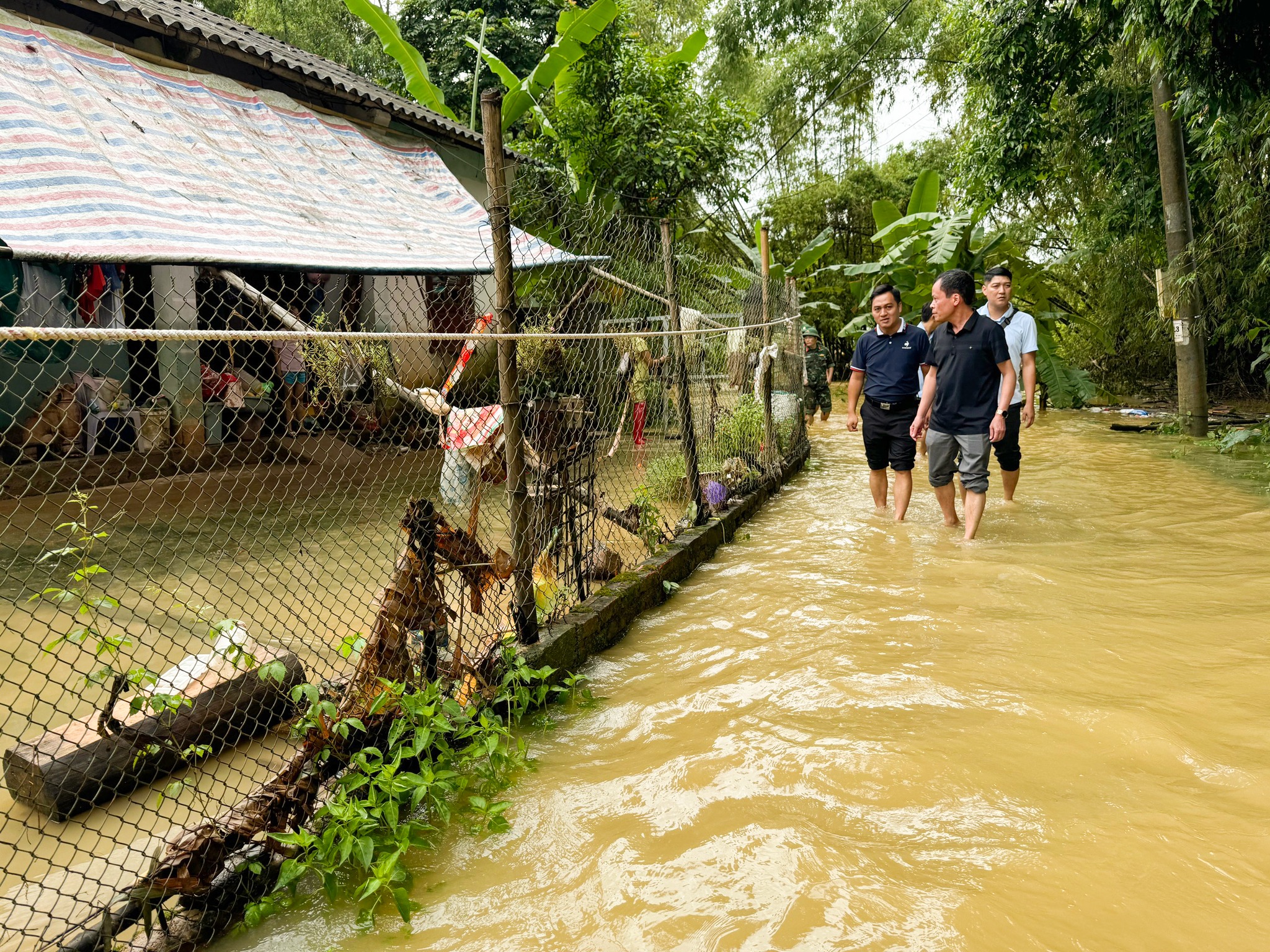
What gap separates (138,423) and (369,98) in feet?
12.6

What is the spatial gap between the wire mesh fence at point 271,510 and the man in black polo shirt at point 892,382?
104 centimetres

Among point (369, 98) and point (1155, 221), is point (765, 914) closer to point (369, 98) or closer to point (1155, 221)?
point (369, 98)

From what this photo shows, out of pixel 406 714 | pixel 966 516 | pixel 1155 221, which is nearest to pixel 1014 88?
pixel 1155 221

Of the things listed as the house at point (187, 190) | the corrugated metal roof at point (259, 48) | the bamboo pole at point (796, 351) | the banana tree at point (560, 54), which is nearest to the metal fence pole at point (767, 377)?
the bamboo pole at point (796, 351)

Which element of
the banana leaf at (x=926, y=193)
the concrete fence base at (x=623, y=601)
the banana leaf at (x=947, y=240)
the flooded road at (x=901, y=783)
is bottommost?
the flooded road at (x=901, y=783)

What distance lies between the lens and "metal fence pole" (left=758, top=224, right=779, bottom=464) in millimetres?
7324

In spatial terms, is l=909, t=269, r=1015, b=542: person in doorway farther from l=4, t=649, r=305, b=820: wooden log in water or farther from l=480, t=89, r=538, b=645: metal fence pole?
l=4, t=649, r=305, b=820: wooden log in water

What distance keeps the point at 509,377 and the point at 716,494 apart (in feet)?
10.5

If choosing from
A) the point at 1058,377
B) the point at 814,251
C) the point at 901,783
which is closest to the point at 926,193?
the point at 814,251

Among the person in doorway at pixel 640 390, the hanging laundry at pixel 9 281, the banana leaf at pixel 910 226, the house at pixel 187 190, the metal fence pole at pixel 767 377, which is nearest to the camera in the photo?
the house at pixel 187 190

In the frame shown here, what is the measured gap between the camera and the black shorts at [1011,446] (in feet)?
20.4

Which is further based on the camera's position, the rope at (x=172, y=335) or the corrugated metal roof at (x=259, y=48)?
the corrugated metal roof at (x=259, y=48)

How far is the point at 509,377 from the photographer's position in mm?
3422

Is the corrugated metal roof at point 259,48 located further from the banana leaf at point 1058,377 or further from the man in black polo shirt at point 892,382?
the banana leaf at point 1058,377
